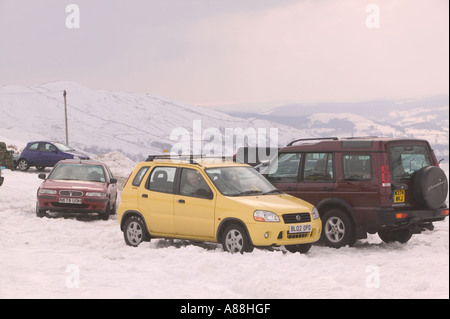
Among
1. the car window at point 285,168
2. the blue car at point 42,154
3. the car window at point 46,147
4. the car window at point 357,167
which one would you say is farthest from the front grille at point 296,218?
the car window at point 46,147

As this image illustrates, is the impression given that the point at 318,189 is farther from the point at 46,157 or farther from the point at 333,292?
the point at 46,157

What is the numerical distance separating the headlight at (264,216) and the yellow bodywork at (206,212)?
5cm

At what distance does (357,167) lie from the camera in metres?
12.9

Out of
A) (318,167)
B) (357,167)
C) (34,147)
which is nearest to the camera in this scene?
(357,167)

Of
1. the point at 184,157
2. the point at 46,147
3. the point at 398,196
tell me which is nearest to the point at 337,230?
the point at 398,196

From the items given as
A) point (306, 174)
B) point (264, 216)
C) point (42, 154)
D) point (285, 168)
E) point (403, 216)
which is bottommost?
point (403, 216)

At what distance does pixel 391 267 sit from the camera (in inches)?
437

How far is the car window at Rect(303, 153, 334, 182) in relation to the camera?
43.8 feet

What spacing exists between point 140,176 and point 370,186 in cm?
424

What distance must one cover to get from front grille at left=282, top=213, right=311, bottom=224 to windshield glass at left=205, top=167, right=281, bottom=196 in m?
0.85

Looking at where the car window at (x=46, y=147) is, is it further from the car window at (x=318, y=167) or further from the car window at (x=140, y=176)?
the car window at (x=318, y=167)

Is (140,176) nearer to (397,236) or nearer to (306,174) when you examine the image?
(306,174)

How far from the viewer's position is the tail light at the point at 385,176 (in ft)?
40.4
